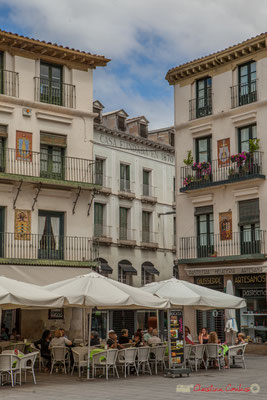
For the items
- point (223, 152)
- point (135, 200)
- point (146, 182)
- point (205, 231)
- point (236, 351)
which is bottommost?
point (236, 351)

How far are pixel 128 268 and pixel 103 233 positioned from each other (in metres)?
2.96

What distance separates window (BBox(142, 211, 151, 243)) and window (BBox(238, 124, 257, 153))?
48.5 feet

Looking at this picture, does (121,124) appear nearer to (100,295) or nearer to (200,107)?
(200,107)

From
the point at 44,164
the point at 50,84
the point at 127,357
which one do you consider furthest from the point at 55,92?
the point at 127,357

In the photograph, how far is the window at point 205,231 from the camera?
111ft

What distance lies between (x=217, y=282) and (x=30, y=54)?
14.1 metres

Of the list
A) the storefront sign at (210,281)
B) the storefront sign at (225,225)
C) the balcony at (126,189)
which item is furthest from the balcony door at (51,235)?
the balcony at (126,189)

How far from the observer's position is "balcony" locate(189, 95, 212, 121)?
3488 cm

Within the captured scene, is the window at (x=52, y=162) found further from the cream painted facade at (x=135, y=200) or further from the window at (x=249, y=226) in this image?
the cream painted facade at (x=135, y=200)

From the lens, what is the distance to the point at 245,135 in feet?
108

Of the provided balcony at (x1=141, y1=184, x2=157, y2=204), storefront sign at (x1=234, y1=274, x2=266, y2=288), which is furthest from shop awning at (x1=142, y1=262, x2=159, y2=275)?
storefront sign at (x1=234, y1=274, x2=266, y2=288)

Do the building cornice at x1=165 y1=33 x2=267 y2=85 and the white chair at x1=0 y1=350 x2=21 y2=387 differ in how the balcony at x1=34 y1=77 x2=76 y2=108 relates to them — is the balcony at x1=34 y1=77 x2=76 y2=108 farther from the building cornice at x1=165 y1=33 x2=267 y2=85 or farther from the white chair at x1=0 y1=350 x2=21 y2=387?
the white chair at x1=0 y1=350 x2=21 y2=387

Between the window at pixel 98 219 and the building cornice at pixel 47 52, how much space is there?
1300cm

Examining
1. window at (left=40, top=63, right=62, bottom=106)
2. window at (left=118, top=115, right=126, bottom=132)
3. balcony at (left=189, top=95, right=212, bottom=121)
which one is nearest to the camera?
window at (left=40, top=63, right=62, bottom=106)
